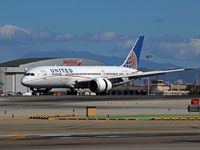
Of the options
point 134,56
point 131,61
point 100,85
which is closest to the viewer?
point 100,85

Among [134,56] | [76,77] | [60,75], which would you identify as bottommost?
[76,77]

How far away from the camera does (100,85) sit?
81500mm

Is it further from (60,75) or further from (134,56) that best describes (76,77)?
(134,56)

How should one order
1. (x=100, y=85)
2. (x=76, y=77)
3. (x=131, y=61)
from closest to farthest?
(x=100, y=85)
(x=76, y=77)
(x=131, y=61)

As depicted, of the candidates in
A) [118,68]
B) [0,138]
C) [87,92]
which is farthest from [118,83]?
[0,138]

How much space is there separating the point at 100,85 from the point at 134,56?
22912 mm

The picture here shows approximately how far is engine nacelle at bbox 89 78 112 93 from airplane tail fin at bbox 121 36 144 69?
17.8 m

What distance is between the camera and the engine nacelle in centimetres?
8169

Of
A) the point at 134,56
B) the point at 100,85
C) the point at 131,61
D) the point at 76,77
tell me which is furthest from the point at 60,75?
the point at 134,56

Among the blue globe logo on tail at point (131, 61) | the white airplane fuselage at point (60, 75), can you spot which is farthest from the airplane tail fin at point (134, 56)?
the white airplane fuselage at point (60, 75)

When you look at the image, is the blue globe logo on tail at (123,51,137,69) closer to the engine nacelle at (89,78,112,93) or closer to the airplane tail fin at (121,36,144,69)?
the airplane tail fin at (121,36,144,69)

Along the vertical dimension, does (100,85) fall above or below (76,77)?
below

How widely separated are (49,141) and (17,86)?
118 m

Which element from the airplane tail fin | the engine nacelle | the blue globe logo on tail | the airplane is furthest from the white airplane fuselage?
the airplane tail fin
